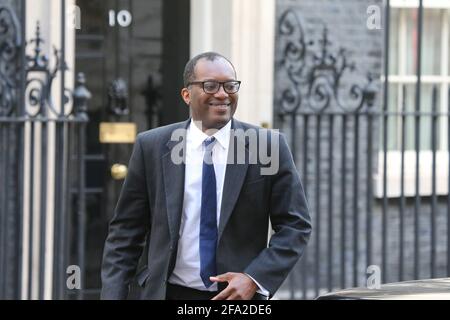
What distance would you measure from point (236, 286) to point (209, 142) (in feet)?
1.89

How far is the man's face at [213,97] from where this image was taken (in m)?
4.39

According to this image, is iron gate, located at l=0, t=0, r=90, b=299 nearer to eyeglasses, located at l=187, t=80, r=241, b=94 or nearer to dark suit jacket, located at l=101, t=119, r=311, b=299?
dark suit jacket, located at l=101, t=119, r=311, b=299

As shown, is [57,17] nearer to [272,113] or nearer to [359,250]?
[272,113]

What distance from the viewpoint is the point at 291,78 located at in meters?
8.43

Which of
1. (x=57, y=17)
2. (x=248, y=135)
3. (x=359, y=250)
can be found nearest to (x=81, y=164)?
(x=57, y=17)

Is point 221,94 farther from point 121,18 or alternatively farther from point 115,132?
point 121,18

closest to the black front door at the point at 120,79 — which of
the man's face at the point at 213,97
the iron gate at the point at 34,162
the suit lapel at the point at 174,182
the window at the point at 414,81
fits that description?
the iron gate at the point at 34,162

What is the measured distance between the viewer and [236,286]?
4.29 m

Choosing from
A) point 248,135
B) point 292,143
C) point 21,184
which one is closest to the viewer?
point 248,135

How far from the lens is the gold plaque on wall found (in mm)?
8531

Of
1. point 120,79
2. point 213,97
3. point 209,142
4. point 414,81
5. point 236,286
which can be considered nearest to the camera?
point 236,286

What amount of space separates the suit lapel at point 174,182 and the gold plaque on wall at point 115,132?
4.00 metres

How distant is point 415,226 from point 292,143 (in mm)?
1059

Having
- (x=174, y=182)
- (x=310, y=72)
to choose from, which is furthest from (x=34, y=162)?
(x=174, y=182)
